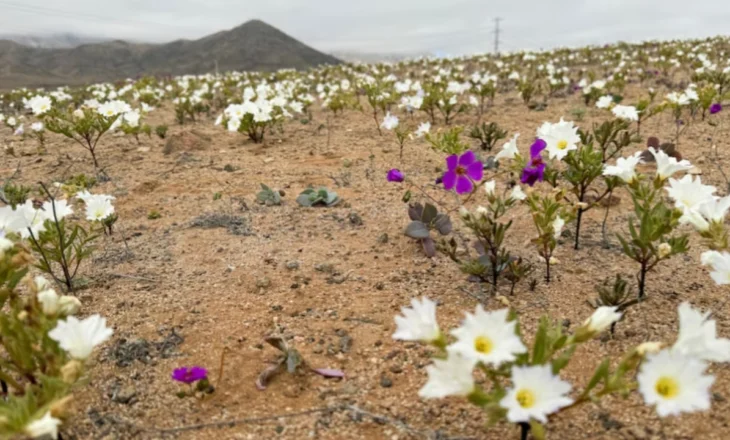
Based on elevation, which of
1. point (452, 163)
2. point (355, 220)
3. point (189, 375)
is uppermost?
point (452, 163)

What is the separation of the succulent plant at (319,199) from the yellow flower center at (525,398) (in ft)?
8.68

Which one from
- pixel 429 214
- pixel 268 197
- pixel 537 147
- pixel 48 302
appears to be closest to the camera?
pixel 48 302

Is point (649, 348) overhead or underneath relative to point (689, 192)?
underneath

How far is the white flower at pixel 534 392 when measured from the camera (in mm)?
1193

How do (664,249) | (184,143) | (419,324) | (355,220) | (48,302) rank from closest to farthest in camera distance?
(419,324), (48,302), (664,249), (355,220), (184,143)

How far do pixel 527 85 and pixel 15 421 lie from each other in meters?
7.07

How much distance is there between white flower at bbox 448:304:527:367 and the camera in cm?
126

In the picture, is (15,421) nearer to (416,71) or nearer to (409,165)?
(409,165)

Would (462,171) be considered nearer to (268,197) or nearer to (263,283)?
(263,283)

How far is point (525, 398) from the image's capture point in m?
1.25

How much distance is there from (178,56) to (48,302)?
69.9 metres

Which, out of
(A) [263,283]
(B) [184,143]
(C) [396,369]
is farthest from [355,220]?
(B) [184,143]

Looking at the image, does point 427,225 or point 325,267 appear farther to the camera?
point 427,225

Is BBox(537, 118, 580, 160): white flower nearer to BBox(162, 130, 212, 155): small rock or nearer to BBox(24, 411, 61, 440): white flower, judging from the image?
BBox(24, 411, 61, 440): white flower
